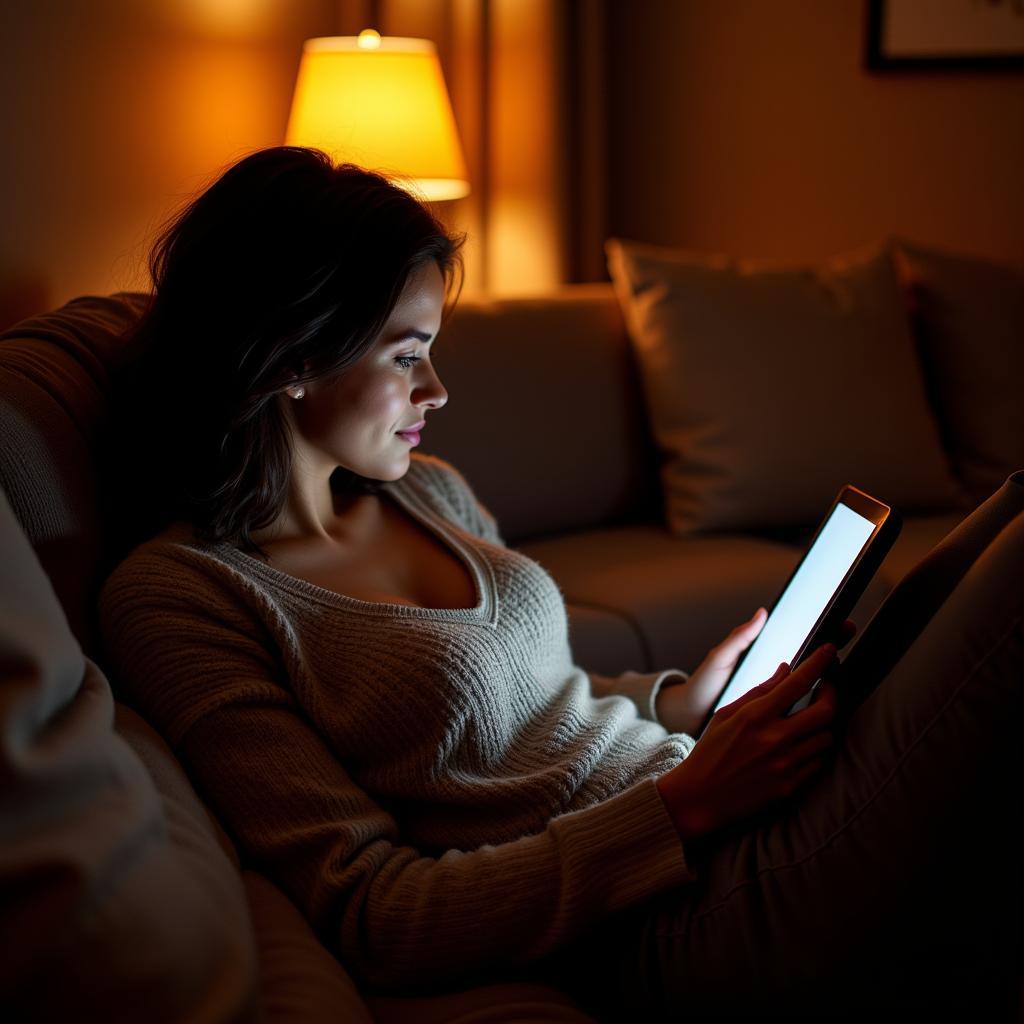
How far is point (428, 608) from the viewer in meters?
1.17

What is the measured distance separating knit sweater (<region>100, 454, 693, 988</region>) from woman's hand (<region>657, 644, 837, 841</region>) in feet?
0.10

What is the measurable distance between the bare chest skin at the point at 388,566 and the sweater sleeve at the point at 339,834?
0.43 feet

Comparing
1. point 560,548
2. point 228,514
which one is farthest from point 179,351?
point 560,548

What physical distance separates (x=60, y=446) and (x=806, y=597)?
0.70 meters

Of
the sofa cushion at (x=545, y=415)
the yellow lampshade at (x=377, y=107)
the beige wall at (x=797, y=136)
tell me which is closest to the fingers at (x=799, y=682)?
the sofa cushion at (x=545, y=415)

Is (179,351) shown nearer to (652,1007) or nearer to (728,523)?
(652,1007)

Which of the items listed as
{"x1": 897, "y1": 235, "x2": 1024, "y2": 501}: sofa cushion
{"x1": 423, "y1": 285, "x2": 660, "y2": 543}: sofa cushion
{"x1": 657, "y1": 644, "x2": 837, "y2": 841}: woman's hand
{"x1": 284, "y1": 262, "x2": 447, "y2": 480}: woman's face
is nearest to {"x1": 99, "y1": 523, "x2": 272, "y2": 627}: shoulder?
{"x1": 284, "y1": 262, "x2": 447, "y2": 480}: woman's face

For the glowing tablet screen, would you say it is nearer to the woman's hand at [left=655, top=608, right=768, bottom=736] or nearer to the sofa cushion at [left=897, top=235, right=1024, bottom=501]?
the woman's hand at [left=655, top=608, right=768, bottom=736]

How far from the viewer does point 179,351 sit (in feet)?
3.75

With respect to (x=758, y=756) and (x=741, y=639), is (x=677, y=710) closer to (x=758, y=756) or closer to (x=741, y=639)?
(x=741, y=639)

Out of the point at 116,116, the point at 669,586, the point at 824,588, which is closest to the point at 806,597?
the point at 824,588

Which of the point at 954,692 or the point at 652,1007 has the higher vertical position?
the point at 954,692

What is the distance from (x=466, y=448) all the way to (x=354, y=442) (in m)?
0.93

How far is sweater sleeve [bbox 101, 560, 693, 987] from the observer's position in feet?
3.05
